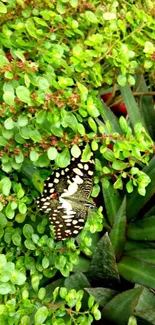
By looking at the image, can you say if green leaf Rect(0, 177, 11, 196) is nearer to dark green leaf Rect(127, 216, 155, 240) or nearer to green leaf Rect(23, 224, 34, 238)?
green leaf Rect(23, 224, 34, 238)

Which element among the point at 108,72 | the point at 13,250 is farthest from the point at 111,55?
the point at 13,250

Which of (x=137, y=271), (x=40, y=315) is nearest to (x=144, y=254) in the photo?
(x=137, y=271)

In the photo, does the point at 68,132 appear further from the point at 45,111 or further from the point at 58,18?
the point at 58,18

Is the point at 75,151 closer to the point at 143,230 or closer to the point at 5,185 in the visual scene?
the point at 5,185

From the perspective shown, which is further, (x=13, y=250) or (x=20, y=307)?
(x=13, y=250)

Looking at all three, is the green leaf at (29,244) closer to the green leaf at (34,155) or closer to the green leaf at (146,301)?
the green leaf at (34,155)

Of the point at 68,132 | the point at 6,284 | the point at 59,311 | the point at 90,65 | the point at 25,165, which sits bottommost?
the point at 59,311
